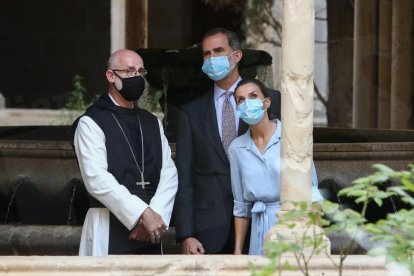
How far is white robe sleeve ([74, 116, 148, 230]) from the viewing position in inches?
258

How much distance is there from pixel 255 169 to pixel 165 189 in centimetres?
39

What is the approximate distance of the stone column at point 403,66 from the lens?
40.1 ft

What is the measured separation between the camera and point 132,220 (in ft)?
21.5

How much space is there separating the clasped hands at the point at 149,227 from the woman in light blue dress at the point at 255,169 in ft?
1.20

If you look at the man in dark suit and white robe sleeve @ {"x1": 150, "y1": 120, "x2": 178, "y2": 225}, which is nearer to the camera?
white robe sleeve @ {"x1": 150, "y1": 120, "x2": 178, "y2": 225}

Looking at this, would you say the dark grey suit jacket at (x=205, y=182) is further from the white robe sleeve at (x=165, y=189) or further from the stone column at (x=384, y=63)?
the stone column at (x=384, y=63)

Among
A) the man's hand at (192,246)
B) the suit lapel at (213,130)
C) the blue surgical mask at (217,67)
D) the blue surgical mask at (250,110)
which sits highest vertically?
the blue surgical mask at (217,67)

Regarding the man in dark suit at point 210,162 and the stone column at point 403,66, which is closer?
the man in dark suit at point 210,162

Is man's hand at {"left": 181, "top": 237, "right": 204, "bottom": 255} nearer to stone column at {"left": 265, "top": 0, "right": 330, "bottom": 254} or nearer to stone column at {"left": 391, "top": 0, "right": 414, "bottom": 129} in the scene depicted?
stone column at {"left": 265, "top": 0, "right": 330, "bottom": 254}

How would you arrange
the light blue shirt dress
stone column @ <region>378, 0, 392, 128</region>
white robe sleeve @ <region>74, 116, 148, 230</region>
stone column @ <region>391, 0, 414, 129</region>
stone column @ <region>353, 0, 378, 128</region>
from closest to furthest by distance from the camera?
white robe sleeve @ <region>74, 116, 148, 230</region>
the light blue shirt dress
stone column @ <region>391, 0, 414, 129</region>
stone column @ <region>378, 0, 392, 128</region>
stone column @ <region>353, 0, 378, 128</region>

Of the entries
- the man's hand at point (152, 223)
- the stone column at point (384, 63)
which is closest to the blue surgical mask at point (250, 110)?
A: the man's hand at point (152, 223)

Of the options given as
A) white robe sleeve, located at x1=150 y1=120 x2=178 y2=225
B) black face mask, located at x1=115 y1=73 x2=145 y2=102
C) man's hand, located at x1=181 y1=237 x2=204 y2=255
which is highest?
black face mask, located at x1=115 y1=73 x2=145 y2=102

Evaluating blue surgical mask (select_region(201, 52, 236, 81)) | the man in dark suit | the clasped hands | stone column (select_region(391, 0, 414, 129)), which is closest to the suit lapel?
the man in dark suit

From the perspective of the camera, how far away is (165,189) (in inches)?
265
